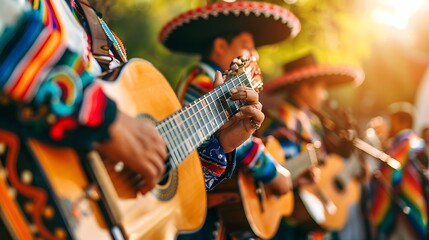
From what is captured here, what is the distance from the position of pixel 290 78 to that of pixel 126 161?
4.37 m

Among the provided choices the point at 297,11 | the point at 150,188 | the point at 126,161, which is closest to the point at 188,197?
the point at 150,188

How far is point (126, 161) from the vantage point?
1418 mm

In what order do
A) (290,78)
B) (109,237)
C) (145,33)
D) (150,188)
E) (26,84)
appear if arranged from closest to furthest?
(26,84), (109,237), (150,188), (290,78), (145,33)

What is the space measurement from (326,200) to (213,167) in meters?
3.10

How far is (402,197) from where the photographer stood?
617 centimetres

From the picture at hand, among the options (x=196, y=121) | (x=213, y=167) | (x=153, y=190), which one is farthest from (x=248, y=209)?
(x=153, y=190)

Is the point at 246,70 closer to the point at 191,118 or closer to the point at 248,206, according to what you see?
the point at 191,118

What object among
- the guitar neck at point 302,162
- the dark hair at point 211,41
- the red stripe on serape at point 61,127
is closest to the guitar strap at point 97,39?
the red stripe on serape at point 61,127

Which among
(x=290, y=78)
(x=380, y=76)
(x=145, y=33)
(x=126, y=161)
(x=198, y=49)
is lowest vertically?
(x=380, y=76)

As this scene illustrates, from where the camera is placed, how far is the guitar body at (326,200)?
477 centimetres

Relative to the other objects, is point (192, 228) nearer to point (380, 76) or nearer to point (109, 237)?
point (109, 237)

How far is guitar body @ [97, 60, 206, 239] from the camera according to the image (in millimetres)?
1464

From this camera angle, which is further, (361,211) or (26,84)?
(361,211)

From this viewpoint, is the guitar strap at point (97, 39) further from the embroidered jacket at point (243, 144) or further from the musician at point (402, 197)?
the musician at point (402, 197)
